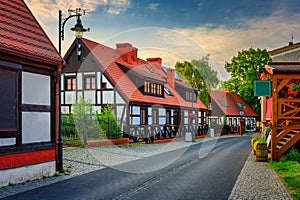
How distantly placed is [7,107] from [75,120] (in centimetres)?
1205

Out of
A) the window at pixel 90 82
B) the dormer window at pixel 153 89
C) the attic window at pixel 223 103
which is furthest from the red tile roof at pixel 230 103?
the window at pixel 90 82

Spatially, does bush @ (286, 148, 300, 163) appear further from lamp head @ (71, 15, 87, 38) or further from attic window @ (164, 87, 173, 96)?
attic window @ (164, 87, 173, 96)

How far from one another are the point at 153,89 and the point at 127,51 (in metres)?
4.83

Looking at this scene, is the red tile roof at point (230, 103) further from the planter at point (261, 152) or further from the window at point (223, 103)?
the planter at point (261, 152)

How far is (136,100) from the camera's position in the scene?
2831 centimetres

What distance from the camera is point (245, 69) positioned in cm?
5609

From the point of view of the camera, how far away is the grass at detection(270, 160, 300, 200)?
9.55 m

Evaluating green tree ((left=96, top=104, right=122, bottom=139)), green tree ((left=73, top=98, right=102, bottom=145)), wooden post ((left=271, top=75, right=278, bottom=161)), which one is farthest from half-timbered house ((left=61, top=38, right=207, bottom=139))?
wooden post ((left=271, top=75, right=278, bottom=161))

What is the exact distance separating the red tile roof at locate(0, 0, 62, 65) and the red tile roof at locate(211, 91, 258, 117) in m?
45.1

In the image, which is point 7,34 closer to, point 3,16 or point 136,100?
point 3,16

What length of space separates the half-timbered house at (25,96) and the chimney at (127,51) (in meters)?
21.9

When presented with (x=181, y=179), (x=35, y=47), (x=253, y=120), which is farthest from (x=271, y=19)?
(x=253, y=120)

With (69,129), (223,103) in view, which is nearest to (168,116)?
(69,129)

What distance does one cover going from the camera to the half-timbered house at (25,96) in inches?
402
